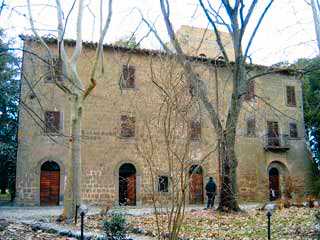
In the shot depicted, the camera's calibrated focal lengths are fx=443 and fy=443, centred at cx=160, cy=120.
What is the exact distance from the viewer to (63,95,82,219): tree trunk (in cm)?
1552

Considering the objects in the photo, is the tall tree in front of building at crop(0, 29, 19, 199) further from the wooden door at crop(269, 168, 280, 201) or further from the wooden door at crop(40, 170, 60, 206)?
the wooden door at crop(269, 168, 280, 201)

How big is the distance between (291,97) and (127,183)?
14.3 m

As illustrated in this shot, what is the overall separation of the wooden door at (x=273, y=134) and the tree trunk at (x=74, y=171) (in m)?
17.8

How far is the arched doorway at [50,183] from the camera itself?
2448 cm

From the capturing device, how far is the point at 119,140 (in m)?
26.2

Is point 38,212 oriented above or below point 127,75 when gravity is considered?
below

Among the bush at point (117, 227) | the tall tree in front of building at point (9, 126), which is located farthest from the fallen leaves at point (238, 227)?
the tall tree in front of building at point (9, 126)

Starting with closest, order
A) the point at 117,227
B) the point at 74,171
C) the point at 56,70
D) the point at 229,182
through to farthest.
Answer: the point at 117,227, the point at 56,70, the point at 74,171, the point at 229,182

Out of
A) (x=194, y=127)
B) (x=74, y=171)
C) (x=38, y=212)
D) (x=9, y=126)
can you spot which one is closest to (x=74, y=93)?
(x=74, y=171)

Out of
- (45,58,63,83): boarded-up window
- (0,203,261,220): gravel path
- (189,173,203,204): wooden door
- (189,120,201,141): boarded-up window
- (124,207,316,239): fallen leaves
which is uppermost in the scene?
(45,58,63,83): boarded-up window

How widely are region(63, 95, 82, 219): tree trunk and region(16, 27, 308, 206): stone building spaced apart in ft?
18.3

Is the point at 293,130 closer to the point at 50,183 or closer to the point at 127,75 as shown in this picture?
the point at 127,75

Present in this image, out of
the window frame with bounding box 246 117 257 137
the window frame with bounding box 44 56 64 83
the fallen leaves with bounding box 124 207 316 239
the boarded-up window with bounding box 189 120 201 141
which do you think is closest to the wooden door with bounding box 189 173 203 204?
the window frame with bounding box 246 117 257 137

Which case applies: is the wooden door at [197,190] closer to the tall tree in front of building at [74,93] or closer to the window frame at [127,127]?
the window frame at [127,127]
